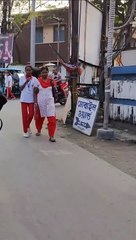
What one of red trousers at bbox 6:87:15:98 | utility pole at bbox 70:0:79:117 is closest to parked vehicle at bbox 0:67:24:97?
red trousers at bbox 6:87:15:98

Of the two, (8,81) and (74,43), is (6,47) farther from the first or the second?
(74,43)

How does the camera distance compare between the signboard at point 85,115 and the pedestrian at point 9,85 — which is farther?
the pedestrian at point 9,85

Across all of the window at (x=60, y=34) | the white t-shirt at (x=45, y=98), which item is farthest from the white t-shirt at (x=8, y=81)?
the window at (x=60, y=34)

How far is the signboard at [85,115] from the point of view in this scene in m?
11.5

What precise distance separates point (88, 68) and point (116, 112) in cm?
305

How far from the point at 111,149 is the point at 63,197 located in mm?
3942

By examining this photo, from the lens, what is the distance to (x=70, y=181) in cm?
680

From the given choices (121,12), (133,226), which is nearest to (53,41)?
(121,12)

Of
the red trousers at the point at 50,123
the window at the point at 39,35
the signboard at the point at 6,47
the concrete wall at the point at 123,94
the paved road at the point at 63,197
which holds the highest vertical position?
the window at the point at 39,35

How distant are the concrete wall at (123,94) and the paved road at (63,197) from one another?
2908 mm

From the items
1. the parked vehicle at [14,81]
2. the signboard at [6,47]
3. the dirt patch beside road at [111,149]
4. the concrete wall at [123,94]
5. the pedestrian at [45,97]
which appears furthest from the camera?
the parked vehicle at [14,81]

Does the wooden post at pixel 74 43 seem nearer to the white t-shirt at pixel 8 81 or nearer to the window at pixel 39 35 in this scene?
the white t-shirt at pixel 8 81

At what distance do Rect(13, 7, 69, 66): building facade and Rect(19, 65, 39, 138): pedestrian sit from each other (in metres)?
32.8

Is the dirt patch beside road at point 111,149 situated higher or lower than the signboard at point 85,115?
lower
